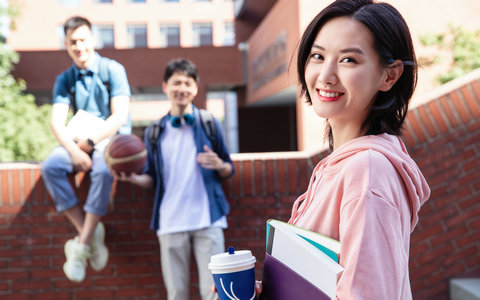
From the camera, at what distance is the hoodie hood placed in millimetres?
1081

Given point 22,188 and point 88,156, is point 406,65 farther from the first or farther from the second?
point 22,188

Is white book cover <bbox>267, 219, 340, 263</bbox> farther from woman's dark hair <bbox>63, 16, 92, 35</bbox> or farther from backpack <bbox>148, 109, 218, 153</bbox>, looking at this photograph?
woman's dark hair <bbox>63, 16, 92, 35</bbox>

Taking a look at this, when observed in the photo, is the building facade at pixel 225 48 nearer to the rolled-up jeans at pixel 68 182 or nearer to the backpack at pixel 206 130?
the backpack at pixel 206 130

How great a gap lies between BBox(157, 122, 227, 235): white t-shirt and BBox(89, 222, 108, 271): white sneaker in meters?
0.62

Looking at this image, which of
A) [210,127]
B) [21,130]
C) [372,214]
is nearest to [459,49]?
[210,127]

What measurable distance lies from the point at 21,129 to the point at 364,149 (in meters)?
16.6

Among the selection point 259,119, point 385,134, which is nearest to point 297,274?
point 385,134

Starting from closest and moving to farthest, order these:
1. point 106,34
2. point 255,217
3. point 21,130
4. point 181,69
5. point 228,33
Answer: point 181,69
point 255,217
point 21,130
point 106,34
point 228,33

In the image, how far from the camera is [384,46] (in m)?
1.18

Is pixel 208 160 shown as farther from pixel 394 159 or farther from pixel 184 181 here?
pixel 394 159

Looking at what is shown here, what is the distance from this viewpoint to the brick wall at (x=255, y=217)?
3.86m

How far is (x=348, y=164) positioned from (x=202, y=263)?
2503 millimetres

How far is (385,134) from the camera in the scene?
4.03ft

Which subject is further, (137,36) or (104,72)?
(137,36)
